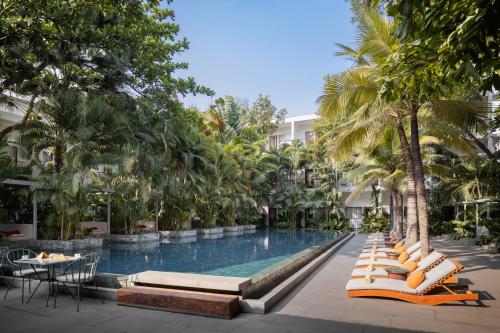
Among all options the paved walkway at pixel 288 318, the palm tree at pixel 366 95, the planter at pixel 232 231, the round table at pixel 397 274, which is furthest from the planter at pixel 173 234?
the round table at pixel 397 274

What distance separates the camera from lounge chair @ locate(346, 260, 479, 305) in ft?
19.9

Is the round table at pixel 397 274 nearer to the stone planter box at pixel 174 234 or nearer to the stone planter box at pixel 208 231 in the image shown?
the stone planter box at pixel 174 234

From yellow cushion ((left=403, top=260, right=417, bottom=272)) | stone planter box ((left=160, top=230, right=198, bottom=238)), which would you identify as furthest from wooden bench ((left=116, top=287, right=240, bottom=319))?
stone planter box ((left=160, top=230, right=198, bottom=238))

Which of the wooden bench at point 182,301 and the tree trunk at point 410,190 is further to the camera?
the tree trunk at point 410,190

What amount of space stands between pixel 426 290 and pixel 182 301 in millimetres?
3863

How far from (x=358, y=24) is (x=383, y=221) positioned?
1891 centimetres

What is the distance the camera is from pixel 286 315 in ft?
18.3

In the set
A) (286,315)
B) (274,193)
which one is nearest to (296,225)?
(274,193)

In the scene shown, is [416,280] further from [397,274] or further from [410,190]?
[410,190]

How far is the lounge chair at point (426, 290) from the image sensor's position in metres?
6.08

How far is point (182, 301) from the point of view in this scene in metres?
5.70

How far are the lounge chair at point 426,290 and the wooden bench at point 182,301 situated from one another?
7.49ft

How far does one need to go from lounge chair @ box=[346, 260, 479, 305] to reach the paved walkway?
0.41 ft

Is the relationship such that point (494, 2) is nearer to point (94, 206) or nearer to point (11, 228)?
point (11, 228)
